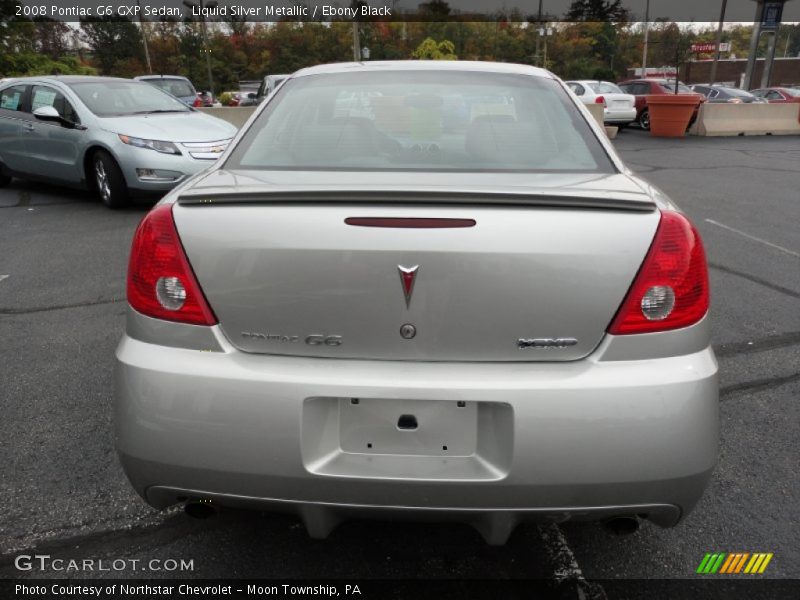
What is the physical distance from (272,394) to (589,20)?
76.5 meters

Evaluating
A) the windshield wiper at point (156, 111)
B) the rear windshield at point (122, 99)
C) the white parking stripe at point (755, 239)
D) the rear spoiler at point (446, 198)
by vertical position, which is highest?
the rear spoiler at point (446, 198)

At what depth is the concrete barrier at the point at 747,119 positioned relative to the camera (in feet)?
62.2

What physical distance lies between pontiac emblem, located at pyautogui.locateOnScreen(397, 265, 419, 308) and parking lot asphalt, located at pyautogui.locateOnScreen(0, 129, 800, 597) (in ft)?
3.36

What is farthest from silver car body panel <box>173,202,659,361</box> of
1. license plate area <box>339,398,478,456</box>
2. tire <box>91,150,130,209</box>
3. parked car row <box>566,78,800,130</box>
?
parked car row <box>566,78,800,130</box>

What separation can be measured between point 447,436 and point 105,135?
7.34 metres

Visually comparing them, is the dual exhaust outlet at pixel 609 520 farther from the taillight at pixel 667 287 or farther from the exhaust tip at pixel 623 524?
the taillight at pixel 667 287

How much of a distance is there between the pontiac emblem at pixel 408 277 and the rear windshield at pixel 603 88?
67.4 ft

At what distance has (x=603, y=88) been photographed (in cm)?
2091

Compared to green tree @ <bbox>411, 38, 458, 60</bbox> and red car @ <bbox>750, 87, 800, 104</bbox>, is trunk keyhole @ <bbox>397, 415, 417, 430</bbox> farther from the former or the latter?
green tree @ <bbox>411, 38, 458, 60</bbox>

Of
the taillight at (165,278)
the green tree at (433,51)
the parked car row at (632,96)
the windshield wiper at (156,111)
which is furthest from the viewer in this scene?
the green tree at (433,51)

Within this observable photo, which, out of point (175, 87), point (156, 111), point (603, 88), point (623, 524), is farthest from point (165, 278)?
point (603, 88)

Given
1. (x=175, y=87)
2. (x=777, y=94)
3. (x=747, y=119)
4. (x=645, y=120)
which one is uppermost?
(x=175, y=87)

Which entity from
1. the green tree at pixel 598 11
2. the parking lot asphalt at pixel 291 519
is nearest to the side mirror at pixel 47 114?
the parking lot asphalt at pixel 291 519

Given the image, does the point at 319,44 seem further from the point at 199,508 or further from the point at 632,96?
the point at 199,508
